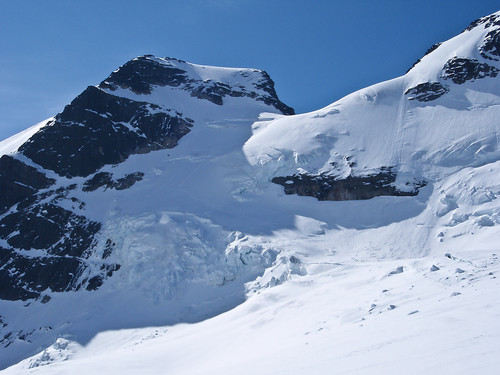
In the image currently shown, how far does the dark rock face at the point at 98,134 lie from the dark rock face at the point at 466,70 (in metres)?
41.2

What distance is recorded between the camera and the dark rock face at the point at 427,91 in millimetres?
70375

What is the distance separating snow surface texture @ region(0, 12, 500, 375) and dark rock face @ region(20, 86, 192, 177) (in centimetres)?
352

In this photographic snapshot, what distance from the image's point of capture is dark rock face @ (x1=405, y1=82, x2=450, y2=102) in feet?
231

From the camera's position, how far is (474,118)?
62.4 metres

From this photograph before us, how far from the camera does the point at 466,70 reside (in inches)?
2847

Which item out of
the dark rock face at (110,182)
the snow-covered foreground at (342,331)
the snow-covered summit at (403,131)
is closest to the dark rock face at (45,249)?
the dark rock face at (110,182)

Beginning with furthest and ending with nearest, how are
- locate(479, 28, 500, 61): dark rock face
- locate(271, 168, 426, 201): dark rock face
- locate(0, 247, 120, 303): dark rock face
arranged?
locate(479, 28, 500, 61): dark rock face < locate(271, 168, 426, 201): dark rock face < locate(0, 247, 120, 303): dark rock face

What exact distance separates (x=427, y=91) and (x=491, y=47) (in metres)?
12.7

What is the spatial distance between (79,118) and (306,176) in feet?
133

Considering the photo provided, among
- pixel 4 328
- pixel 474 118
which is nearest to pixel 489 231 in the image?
pixel 474 118

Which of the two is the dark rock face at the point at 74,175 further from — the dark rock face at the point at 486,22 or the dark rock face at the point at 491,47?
the dark rock face at the point at 491,47

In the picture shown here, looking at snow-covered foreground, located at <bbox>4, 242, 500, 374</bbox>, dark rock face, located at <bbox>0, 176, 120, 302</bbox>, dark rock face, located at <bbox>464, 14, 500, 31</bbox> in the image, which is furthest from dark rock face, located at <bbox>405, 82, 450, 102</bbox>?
dark rock face, located at <bbox>0, 176, 120, 302</bbox>

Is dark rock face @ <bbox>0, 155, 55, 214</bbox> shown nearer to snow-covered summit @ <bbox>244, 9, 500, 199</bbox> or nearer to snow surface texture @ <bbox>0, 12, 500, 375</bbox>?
snow surface texture @ <bbox>0, 12, 500, 375</bbox>

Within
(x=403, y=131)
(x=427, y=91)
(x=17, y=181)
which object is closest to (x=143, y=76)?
(x=17, y=181)
